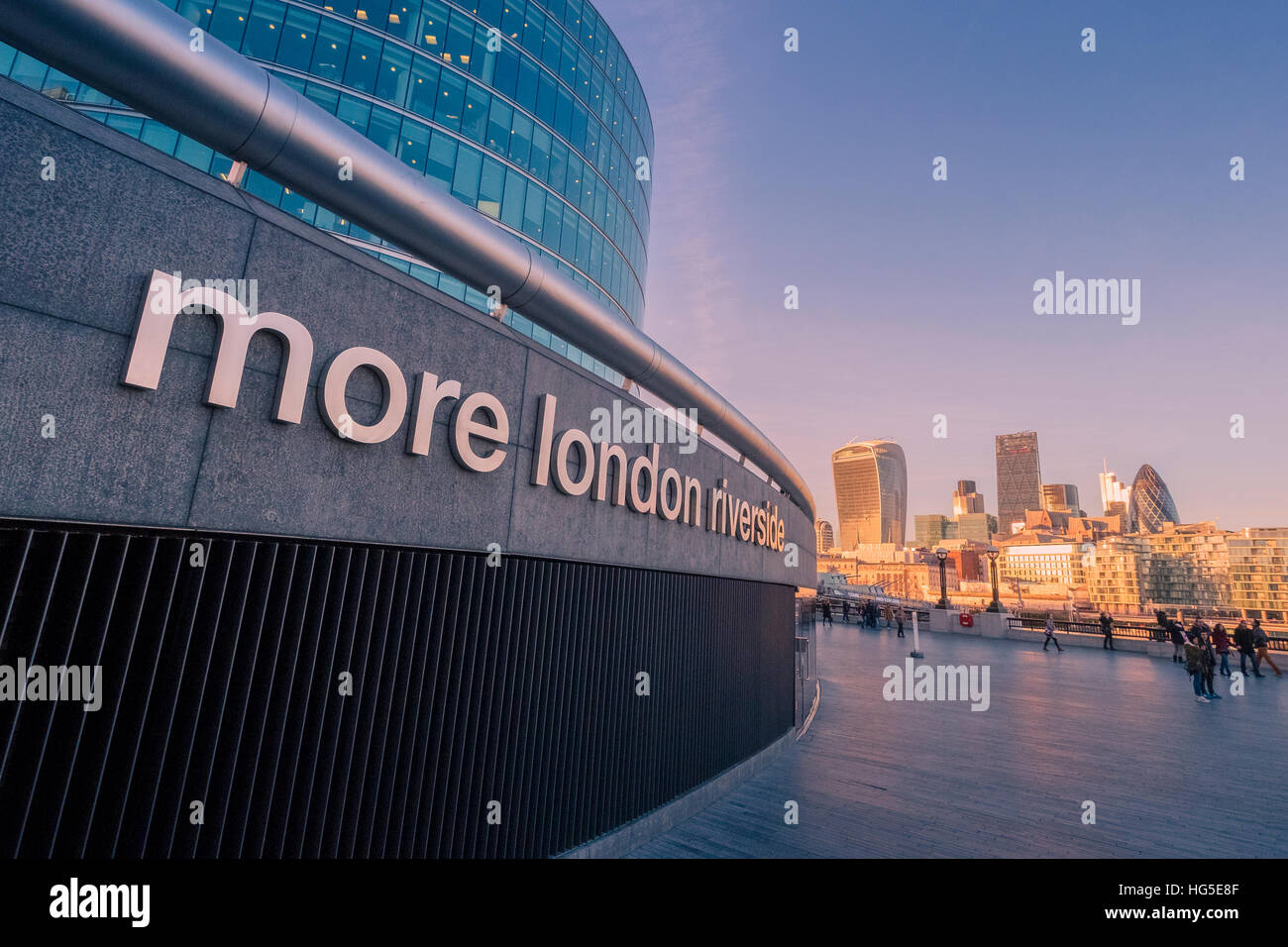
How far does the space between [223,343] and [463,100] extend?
2698cm

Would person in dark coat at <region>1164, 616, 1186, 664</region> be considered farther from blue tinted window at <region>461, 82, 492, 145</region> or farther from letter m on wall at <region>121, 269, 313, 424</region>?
blue tinted window at <region>461, 82, 492, 145</region>

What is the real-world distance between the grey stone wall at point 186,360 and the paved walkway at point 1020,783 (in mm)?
4837

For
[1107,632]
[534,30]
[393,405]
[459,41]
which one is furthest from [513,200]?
[1107,632]

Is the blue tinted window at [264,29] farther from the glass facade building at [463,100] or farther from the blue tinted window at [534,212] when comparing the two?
the blue tinted window at [534,212]

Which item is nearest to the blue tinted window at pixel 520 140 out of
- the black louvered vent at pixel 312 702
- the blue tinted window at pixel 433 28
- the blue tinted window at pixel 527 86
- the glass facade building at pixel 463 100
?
the glass facade building at pixel 463 100

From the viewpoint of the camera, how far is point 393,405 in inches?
152

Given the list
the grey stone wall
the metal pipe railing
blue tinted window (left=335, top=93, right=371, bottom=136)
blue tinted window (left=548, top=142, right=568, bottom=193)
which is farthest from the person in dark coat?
blue tinted window (left=335, top=93, right=371, bottom=136)

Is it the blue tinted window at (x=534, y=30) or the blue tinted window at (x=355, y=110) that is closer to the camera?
the blue tinted window at (x=355, y=110)

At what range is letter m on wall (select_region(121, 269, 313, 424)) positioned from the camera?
2.81m

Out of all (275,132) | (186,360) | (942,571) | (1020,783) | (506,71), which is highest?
(506,71)

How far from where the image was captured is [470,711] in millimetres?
4414

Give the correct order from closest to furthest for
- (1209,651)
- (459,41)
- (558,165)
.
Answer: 1. (1209,651)
2. (459,41)
3. (558,165)

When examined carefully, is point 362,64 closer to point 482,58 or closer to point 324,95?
point 324,95

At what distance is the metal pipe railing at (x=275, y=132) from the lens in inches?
120
